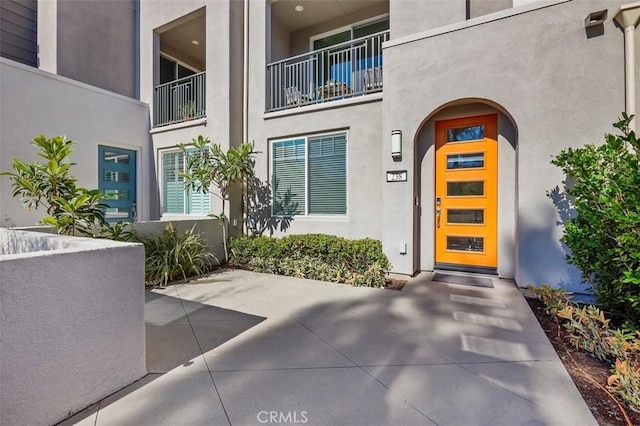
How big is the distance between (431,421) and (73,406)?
2.40m

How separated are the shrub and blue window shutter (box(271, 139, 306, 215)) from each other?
196 cm

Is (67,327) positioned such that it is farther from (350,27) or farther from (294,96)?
(350,27)

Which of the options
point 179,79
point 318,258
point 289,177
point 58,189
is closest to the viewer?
point 58,189

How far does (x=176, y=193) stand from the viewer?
8297 millimetres

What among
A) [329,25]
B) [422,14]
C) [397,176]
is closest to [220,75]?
[329,25]

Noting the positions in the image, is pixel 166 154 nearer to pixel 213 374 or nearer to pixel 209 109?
pixel 209 109

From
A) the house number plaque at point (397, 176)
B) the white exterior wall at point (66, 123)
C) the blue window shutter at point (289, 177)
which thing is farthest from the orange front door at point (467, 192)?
the white exterior wall at point (66, 123)

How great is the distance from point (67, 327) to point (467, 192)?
5.69 metres

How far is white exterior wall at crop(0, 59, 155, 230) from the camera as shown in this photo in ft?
19.9

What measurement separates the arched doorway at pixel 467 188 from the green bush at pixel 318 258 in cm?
111

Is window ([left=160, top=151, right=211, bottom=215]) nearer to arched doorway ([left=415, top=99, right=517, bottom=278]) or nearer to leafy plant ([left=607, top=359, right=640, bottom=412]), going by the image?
arched doorway ([left=415, top=99, right=517, bottom=278])

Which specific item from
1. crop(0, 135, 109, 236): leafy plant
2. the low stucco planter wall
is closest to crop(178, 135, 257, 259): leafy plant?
crop(0, 135, 109, 236): leafy plant

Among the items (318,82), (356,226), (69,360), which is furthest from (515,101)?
(69,360)

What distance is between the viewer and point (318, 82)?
7.77 meters
